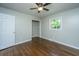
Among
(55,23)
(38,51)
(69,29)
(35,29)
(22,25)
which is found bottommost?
(38,51)

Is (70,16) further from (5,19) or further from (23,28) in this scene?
(5,19)

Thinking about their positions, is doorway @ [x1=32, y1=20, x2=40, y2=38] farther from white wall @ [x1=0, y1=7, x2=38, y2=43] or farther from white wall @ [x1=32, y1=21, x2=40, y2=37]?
white wall @ [x1=0, y1=7, x2=38, y2=43]

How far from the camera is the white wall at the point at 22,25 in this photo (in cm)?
455

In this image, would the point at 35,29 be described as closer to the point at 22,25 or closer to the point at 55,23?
the point at 22,25

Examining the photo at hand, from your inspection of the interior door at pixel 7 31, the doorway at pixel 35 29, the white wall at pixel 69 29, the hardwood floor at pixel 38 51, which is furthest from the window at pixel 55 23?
the interior door at pixel 7 31

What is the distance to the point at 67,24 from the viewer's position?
4.26 metres

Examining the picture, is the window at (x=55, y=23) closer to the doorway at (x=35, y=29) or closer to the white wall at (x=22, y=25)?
the white wall at (x=22, y=25)

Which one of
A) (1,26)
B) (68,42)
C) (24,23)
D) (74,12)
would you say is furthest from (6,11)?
(68,42)

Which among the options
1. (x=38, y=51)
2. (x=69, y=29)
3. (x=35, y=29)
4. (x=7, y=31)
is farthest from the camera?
(x=35, y=29)

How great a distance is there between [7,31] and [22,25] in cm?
144

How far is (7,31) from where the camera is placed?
3.82 meters

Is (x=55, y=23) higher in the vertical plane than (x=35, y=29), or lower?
higher

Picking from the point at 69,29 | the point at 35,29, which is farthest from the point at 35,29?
the point at 69,29

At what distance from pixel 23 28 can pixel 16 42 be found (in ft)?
3.98
